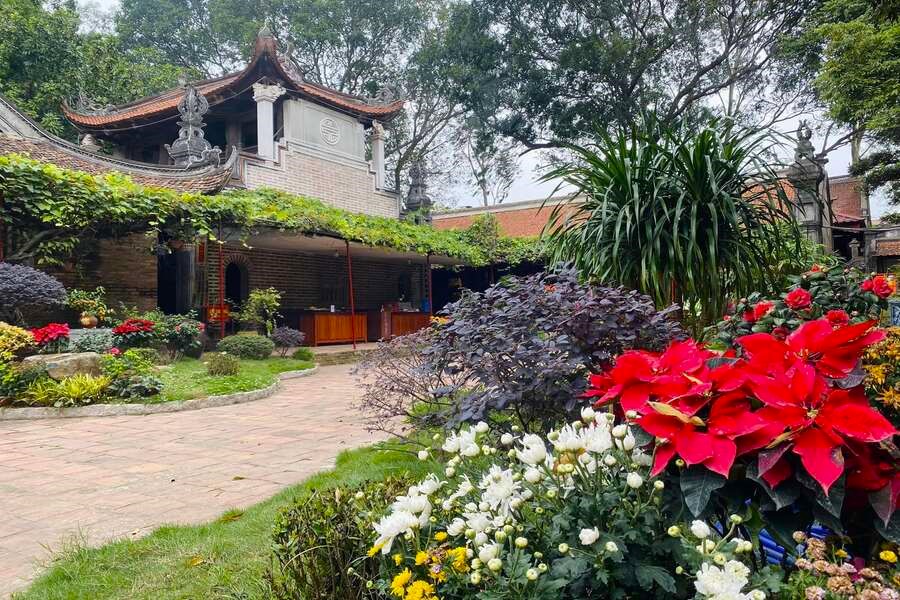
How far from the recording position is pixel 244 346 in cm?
1006

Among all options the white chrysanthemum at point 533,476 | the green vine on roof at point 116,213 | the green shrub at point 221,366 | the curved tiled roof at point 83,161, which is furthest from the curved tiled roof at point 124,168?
the white chrysanthemum at point 533,476

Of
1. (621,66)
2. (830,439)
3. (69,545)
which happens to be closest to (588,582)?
(830,439)

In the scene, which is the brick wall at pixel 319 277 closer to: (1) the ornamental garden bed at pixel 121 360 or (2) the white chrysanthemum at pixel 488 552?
(1) the ornamental garden bed at pixel 121 360

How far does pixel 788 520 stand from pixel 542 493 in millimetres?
474

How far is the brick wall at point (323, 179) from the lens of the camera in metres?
13.3

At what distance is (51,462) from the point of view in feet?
13.8

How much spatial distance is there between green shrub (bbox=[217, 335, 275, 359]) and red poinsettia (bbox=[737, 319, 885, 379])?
9745mm

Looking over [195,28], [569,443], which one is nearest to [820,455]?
[569,443]

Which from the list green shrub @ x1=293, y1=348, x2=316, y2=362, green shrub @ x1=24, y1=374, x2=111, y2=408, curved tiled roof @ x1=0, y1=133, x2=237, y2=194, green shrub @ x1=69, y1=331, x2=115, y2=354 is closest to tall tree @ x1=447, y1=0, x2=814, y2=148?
curved tiled roof @ x1=0, y1=133, x2=237, y2=194

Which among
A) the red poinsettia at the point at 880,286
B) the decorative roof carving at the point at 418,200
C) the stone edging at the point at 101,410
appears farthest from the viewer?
the decorative roof carving at the point at 418,200

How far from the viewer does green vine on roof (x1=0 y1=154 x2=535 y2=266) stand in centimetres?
830

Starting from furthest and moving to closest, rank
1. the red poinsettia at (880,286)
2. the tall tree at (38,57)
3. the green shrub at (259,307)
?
the tall tree at (38,57)
the green shrub at (259,307)
the red poinsettia at (880,286)

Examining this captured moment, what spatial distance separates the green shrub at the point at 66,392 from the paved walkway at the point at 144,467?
0.34m

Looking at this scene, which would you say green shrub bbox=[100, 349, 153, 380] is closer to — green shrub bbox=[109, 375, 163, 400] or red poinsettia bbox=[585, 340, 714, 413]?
green shrub bbox=[109, 375, 163, 400]
